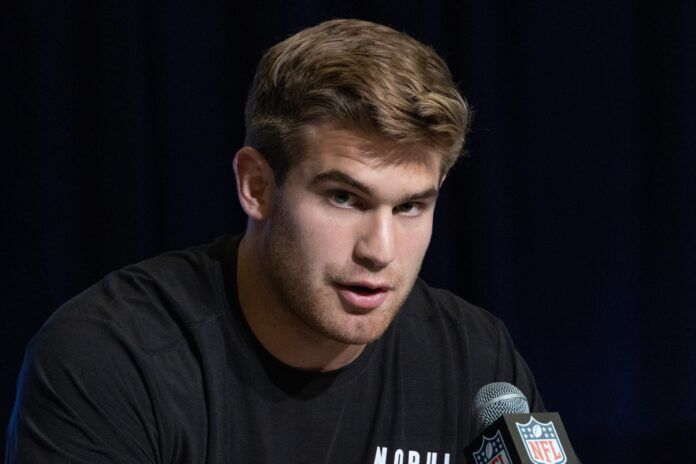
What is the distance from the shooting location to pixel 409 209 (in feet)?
4.88

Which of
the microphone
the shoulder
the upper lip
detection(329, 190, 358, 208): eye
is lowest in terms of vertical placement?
the shoulder

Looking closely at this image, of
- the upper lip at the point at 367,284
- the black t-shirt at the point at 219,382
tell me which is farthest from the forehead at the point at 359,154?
the black t-shirt at the point at 219,382

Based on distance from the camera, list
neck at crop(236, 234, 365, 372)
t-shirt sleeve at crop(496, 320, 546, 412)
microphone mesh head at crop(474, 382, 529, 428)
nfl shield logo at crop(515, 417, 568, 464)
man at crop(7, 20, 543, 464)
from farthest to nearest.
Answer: t-shirt sleeve at crop(496, 320, 546, 412)
neck at crop(236, 234, 365, 372)
man at crop(7, 20, 543, 464)
microphone mesh head at crop(474, 382, 529, 428)
nfl shield logo at crop(515, 417, 568, 464)

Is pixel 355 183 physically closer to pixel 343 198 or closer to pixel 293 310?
pixel 343 198

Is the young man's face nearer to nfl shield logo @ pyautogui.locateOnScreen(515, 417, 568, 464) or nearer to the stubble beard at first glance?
the stubble beard

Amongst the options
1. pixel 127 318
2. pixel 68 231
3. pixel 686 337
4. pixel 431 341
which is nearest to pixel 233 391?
pixel 127 318

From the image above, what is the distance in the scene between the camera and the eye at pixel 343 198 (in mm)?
1450

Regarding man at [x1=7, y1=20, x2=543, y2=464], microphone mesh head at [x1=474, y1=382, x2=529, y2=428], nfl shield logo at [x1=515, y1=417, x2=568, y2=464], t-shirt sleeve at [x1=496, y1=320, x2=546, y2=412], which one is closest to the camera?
nfl shield logo at [x1=515, y1=417, x2=568, y2=464]

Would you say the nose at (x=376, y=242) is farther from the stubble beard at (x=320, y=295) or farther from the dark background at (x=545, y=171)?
the dark background at (x=545, y=171)

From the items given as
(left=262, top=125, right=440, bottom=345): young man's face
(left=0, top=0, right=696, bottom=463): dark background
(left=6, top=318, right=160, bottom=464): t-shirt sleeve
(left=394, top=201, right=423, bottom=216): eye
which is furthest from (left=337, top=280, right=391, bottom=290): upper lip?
(left=0, top=0, right=696, bottom=463): dark background

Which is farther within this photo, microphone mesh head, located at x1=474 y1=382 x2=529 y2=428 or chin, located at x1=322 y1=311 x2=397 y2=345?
chin, located at x1=322 y1=311 x2=397 y2=345

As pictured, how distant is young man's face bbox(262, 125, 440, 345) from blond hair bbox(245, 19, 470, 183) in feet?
0.08

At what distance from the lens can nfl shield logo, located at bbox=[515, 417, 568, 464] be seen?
44.1 inches

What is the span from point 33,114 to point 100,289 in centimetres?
87
